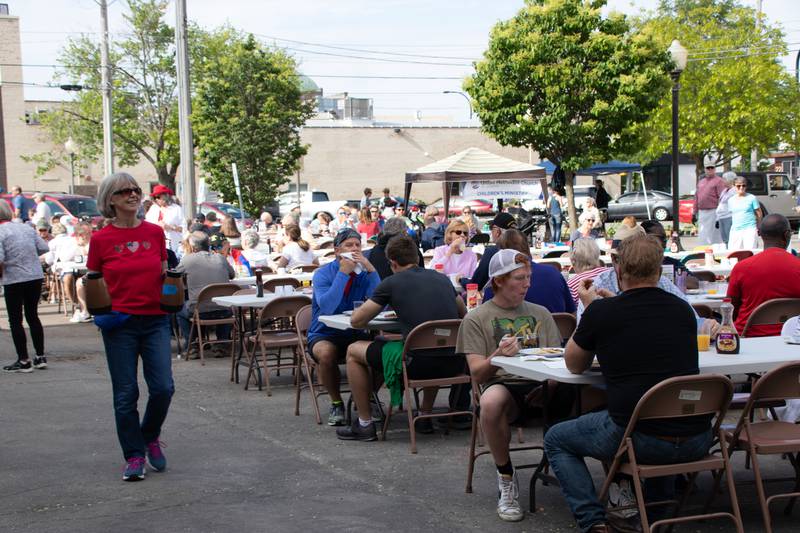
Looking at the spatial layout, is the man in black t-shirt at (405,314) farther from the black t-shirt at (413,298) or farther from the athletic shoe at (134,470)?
the athletic shoe at (134,470)

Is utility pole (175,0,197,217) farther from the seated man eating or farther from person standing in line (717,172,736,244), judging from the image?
the seated man eating

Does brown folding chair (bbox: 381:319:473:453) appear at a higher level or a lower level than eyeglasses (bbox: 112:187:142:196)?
lower

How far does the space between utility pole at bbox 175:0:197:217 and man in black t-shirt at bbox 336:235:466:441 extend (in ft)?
41.9

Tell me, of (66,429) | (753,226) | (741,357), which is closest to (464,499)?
(741,357)

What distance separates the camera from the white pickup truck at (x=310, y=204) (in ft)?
146

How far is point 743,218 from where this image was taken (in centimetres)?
1638

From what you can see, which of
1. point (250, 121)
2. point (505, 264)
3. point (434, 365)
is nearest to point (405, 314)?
point (434, 365)

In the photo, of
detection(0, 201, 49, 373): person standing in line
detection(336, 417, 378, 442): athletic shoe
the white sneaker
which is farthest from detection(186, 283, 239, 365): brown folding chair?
the white sneaker

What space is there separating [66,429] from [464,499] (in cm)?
370

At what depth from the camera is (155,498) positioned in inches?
234

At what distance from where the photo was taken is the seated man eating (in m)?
5.40

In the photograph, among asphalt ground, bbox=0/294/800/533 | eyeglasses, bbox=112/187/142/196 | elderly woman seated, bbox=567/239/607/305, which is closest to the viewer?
asphalt ground, bbox=0/294/800/533

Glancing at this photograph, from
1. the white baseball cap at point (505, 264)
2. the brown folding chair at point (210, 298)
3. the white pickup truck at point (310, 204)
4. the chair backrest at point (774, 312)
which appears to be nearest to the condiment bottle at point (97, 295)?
the white baseball cap at point (505, 264)

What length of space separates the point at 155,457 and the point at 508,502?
248cm
